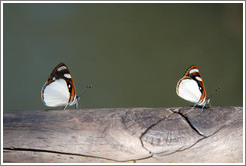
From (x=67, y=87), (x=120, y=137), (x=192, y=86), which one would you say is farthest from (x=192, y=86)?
(x=67, y=87)

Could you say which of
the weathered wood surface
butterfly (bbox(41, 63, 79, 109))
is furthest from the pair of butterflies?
the weathered wood surface

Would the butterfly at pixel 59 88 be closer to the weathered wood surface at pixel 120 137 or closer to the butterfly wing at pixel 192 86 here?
the weathered wood surface at pixel 120 137

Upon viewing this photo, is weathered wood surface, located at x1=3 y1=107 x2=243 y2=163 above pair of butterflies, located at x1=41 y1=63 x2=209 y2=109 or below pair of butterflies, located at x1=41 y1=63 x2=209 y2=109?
below

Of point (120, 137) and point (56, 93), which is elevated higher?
point (56, 93)

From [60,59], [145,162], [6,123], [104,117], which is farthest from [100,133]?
[60,59]

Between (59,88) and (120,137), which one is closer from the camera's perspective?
(120,137)

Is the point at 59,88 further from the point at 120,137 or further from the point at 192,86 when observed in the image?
the point at 192,86

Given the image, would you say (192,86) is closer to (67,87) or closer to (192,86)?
(192,86)

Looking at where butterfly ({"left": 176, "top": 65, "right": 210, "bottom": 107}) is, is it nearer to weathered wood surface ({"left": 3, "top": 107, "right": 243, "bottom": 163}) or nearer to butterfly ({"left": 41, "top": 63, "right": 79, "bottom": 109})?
weathered wood surface ({"left": 3, "top": 107, "right": 243, "bottom": 163})
